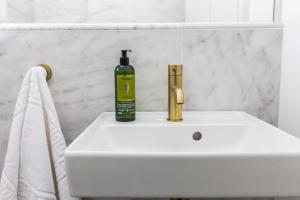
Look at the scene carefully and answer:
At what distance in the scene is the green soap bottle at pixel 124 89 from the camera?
863 millimetres

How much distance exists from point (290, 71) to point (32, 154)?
81 centimetres

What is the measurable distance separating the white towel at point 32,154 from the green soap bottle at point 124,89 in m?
0.19

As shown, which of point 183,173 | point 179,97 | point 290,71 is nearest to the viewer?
point 183,173

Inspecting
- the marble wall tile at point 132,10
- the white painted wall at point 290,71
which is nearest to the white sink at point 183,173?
the white painted wall at point 290,71

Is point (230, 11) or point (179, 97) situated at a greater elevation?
point (230, 11)

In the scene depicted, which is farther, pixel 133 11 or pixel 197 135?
pixel 133 11

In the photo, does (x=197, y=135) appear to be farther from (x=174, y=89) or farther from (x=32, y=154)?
(x=32, y=154)

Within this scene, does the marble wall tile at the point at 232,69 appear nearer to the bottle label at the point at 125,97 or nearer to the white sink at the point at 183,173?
the bottle label at the point at 125,97

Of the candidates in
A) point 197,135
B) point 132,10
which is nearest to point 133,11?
point 132,10

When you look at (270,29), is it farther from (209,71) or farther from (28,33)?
(28,33)

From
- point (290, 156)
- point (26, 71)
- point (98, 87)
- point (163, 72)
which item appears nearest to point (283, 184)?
point (290, 156)

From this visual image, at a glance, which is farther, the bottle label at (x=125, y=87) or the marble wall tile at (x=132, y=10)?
the marble wall tile at (x=132, y=10)

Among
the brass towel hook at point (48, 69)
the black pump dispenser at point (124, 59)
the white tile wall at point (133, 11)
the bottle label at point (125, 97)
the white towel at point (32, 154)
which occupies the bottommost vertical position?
the white towel at point (32, 154)

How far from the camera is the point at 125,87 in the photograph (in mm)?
866
